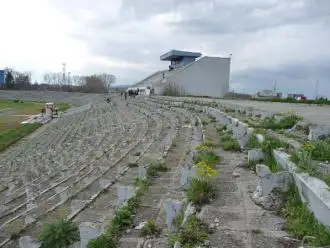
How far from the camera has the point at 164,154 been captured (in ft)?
36.6

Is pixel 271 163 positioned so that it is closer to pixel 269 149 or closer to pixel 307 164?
pixel 269 149

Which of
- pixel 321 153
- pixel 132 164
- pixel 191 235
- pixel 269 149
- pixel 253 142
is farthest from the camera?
pixel 132 164

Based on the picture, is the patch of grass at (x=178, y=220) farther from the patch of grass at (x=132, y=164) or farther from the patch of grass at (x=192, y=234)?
the patch of grass at (x=132, y=164)

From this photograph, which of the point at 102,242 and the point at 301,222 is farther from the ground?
the point at 301,222

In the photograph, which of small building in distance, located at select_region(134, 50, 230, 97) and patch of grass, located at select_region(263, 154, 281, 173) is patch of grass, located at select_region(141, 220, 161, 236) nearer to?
patch of grass, located at select_region(263, 154, 281, 173)

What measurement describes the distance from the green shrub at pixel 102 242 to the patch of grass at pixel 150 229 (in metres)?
0.43

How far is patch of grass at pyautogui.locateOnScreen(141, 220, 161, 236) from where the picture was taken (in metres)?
5.02

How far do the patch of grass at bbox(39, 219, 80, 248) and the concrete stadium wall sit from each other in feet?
171

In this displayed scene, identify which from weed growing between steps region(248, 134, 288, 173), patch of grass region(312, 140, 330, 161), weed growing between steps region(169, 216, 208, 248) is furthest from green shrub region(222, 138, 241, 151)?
weed growing between steps region(169, 216, 208, 248)

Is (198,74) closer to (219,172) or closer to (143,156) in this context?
(143,156)

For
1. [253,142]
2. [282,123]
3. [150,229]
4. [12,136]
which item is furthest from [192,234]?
[12,136]

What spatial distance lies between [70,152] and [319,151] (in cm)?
1329

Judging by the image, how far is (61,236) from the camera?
193 inches

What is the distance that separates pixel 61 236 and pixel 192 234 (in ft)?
5.70
